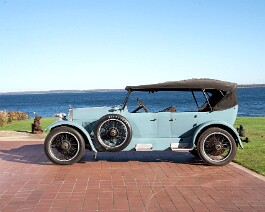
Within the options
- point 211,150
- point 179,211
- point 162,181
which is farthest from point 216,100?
point 179,211

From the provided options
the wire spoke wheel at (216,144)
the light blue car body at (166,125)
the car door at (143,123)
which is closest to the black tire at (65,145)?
the light blue car body at (166,125)

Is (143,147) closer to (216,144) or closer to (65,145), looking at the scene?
(216,144)

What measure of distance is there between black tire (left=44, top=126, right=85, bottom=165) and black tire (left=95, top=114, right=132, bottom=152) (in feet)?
1.53

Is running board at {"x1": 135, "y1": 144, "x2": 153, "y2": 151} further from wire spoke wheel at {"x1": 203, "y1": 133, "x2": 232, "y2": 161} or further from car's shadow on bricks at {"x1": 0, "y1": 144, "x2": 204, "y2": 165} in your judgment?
wire spoke wheel at {"x1": 203, "y1": 133, "x2": 232, "y2": 161}

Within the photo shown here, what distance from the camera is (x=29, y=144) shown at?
436 inches

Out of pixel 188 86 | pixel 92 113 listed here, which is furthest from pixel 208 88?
pixel 92 113

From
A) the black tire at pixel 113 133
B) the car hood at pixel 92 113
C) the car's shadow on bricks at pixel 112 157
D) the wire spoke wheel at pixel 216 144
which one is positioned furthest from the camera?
the car's shadow on bricks at pixel 112 157

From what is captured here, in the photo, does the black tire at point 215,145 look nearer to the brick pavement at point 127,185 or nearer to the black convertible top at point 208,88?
the brick pavement at point 127,185

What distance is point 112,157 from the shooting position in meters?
8.88

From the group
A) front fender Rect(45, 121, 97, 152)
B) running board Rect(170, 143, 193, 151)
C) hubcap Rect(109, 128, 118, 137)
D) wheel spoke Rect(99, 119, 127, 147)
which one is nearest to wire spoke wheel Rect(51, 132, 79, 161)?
front fender Rect(45, 121, 97, 152)

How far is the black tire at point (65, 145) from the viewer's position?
25.6ft

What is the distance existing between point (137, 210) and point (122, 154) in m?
4.47

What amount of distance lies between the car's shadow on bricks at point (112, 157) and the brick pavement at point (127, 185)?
2 cm

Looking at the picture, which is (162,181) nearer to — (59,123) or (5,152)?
(59,123)
